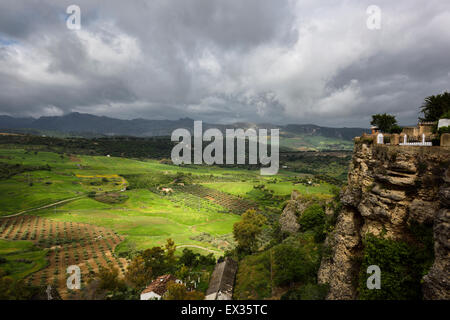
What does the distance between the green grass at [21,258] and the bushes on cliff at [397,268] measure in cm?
5235

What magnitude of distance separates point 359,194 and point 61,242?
67.3 meters

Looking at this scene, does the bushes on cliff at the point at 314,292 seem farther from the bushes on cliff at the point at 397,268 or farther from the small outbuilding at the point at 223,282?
the small outbuilding at the point at 223,282

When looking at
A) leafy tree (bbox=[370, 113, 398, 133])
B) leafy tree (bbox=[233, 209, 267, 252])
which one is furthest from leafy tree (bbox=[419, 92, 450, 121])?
leafy tree (bbox=[233, 209, 267, 252])

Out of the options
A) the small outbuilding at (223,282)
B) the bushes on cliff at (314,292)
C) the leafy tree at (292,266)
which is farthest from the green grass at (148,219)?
the bushes on cliff at (314,292)

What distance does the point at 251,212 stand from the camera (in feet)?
165

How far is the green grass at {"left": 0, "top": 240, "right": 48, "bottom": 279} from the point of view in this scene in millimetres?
37459

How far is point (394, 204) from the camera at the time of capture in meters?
13.6

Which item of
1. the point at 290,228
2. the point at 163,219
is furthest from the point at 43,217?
the point at 290,228

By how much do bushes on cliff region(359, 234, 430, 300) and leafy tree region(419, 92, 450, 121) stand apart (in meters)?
20.2

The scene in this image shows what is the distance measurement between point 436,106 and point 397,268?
2326cm

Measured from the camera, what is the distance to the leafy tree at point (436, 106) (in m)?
23.8

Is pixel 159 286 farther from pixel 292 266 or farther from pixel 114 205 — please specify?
pixel 114 205

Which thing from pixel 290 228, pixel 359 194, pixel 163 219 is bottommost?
pixel 163 219

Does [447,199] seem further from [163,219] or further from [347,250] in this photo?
[163,219]
